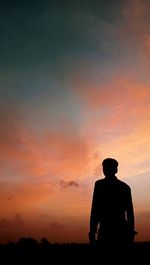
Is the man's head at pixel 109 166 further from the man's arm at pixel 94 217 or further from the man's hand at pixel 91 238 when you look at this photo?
the man's hand at pixel 91 238

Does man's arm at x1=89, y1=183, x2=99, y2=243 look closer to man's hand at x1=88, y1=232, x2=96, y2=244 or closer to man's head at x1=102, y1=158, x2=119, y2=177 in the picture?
man's hand at x1=88, y1=232, x2=96, y2=244

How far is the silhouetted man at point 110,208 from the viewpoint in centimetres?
762

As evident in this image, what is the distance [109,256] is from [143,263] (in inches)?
210

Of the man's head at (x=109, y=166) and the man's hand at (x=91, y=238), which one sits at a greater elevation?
the man's head at (x=109, y=166)

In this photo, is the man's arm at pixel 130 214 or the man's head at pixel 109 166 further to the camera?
the man's arm at pixel 130 214

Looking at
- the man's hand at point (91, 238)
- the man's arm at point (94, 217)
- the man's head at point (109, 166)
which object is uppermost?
the man's head at point (109, 166)

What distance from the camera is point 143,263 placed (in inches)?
482

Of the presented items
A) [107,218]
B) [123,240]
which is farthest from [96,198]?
[123,240]

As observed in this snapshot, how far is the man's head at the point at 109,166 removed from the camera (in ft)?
25.1

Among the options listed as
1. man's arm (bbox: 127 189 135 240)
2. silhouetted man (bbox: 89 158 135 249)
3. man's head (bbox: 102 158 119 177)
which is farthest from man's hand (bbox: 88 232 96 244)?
man's head (bbox: 102 158 119 177)

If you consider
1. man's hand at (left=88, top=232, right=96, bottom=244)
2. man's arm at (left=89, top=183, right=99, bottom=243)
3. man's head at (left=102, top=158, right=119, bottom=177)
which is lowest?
man's hand at (left=88, top=232, right=96, bottom=244)

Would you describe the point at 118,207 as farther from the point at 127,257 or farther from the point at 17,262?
the point at 17,262

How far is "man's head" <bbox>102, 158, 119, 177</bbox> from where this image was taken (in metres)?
7.64

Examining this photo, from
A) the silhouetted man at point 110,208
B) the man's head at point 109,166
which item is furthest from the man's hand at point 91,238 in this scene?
the man's head at point 109,166
